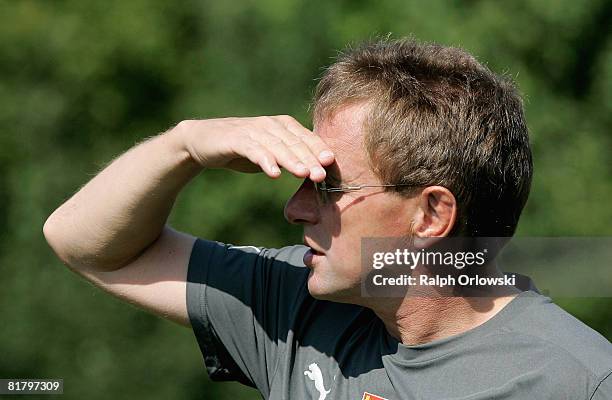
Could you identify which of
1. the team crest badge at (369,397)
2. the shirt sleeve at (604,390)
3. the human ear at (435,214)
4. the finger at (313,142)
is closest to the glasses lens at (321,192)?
the finger at (313,142)

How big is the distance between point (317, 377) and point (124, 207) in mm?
697

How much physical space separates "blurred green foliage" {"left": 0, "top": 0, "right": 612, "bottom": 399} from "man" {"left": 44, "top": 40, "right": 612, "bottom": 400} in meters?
2.49

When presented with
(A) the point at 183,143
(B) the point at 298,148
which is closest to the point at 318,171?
(B) the point at 298,148

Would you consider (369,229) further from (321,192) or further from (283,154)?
(283,154)

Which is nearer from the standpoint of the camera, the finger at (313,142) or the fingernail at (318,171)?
the fingernail at (318,171)

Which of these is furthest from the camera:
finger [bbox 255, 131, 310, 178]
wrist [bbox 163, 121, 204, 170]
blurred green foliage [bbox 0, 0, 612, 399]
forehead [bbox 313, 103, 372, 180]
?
blurred green foliage [bbox 0, 0, 612, 399]

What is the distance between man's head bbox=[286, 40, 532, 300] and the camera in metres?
2.27

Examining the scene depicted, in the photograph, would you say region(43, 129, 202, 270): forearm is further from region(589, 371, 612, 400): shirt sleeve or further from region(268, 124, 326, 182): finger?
region(589, 371, 612, 400): shirt sleeve

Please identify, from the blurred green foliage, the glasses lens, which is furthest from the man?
the blurred green foliage

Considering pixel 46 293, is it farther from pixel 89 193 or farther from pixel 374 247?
pixel 374 247

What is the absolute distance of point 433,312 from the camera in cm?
231

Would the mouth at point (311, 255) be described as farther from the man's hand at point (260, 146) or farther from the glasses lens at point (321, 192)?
the man's hand at point (260, 146)

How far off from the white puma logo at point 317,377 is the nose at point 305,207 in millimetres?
377

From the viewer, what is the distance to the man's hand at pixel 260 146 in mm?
2107
